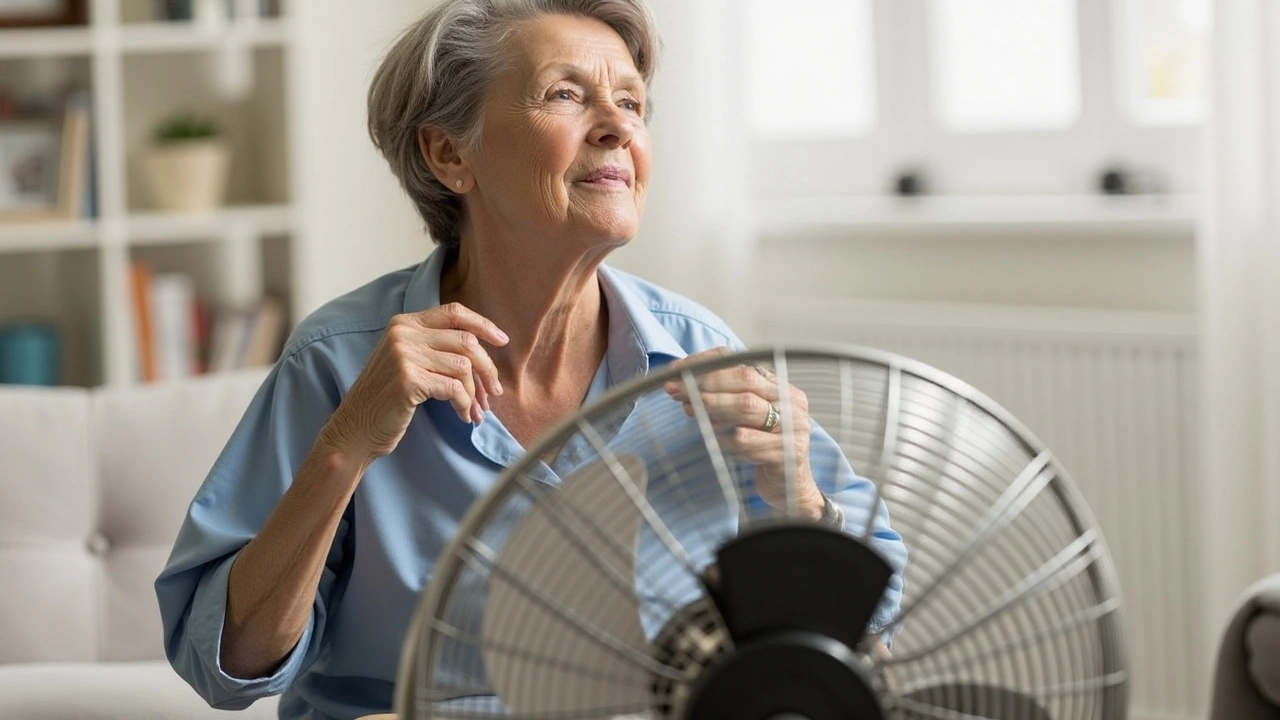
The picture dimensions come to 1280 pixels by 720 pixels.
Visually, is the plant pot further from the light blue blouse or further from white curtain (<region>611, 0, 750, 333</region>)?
the light blue blouse

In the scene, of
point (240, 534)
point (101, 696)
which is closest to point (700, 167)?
point (101, 696)

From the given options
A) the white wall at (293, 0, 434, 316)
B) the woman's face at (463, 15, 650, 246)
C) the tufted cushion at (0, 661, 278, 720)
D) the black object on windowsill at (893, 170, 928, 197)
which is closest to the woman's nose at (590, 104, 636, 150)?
the woman's face at (463, 15, 650, 246)

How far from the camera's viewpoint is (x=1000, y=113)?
2.89 metres

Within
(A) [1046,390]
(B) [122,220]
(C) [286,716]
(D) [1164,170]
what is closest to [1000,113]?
(D) [1164,170]

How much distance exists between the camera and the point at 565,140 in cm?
136

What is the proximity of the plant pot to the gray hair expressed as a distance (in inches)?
65.2

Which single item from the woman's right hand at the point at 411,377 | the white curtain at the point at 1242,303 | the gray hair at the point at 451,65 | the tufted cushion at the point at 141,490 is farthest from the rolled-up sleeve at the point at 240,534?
the white curtain at the point at 1242,303

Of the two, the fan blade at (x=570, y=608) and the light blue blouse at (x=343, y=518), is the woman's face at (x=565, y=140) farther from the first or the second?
the fan blade at (x=570, y=608)

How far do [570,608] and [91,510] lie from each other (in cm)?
113

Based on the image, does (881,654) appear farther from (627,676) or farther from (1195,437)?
(1195,437)

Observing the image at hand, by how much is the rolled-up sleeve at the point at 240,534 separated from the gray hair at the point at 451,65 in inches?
9.6

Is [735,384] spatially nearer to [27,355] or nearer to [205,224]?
[205,224]

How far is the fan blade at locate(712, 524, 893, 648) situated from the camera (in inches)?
29.6

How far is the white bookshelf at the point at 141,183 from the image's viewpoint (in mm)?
2932
